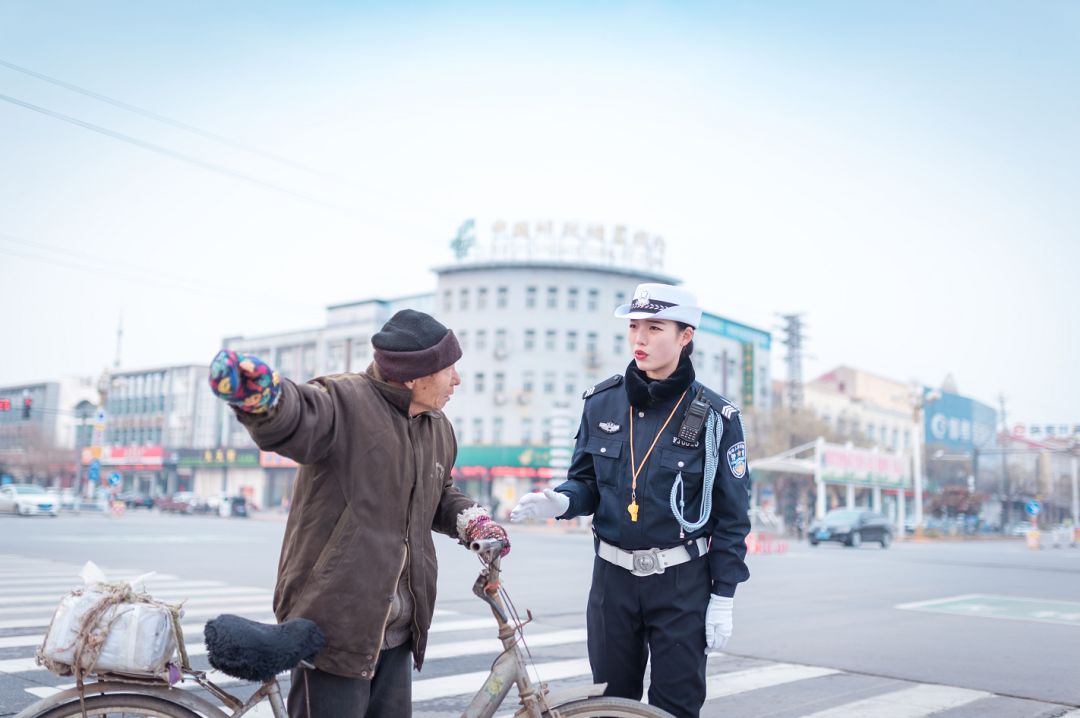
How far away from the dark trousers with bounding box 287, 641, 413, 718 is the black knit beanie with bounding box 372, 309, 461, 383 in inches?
35.4

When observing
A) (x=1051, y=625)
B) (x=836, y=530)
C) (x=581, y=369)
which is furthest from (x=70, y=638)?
(x=581, y=369)

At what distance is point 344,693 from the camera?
2.82 metres

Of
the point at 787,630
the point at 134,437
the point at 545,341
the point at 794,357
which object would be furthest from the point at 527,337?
the point at 787,630

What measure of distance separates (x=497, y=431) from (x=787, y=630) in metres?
46.4

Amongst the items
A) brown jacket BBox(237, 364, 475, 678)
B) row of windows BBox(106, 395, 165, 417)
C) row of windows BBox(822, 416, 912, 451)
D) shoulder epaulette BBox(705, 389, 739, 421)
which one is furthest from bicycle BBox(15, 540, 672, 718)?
row of windows BBox(106, 395, 165, 417)

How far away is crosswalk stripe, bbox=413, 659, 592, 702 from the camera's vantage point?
20.3 feet

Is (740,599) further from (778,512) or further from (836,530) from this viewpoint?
(778,512)

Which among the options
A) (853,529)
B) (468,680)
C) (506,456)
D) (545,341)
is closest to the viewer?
(468,680)

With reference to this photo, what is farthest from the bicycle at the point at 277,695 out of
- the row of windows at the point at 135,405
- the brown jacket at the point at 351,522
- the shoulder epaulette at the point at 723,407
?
the row of windows at the point at 135,405

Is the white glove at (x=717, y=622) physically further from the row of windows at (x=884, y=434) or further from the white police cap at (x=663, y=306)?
the row of windows at (x=884, y=434)

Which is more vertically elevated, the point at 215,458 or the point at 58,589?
the point at 215,458

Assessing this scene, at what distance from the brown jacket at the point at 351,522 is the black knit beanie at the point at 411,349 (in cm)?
7

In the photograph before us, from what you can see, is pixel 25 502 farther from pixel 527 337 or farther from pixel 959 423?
pixel 959 423

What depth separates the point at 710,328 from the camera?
206 feet
